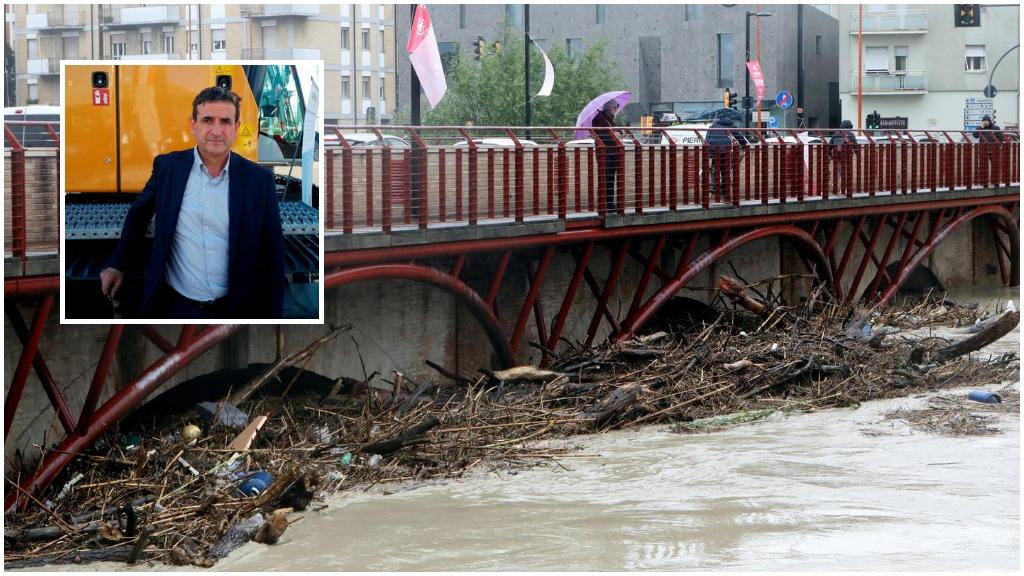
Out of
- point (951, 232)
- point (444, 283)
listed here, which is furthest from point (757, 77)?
point (444, 283)

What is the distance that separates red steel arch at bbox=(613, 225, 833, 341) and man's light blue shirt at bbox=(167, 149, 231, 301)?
9.76m

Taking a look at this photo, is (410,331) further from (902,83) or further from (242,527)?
(902,83)

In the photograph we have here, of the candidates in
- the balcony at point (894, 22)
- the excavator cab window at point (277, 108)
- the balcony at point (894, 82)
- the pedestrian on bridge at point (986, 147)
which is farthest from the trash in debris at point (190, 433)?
the balcony at point (894, 22)

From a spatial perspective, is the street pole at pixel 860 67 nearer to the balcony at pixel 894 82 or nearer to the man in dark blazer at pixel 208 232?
the balcony at pixel 894 82

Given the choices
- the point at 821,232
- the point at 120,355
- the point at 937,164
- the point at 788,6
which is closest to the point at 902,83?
the point at 788,6

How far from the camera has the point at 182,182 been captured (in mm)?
9711

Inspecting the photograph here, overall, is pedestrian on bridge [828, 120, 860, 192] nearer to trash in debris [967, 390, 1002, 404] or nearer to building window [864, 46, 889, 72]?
trash in debris [967, 390, 1002, 404]

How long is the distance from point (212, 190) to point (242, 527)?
255 cm

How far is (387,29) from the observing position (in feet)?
225

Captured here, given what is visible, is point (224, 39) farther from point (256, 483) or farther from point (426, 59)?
point (256, 483)

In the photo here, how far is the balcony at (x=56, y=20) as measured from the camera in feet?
214

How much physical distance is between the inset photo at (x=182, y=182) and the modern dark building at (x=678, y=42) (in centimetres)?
5178

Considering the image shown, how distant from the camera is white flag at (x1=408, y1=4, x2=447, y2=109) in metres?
17.5

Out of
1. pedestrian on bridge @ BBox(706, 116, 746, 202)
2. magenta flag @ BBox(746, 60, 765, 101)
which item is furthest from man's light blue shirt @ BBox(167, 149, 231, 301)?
magenta flag @ BBox(746, 60, 765, 101)
